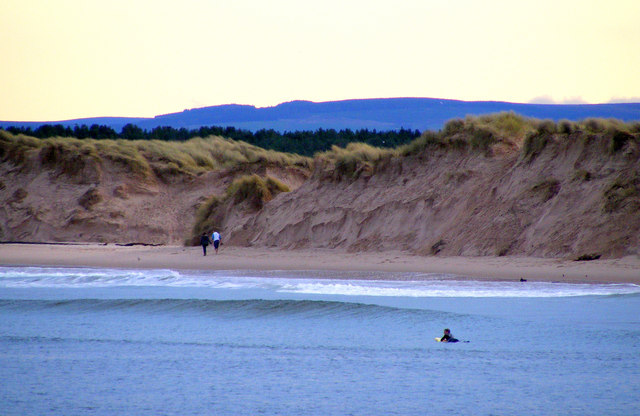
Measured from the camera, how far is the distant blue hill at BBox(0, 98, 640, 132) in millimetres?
135750

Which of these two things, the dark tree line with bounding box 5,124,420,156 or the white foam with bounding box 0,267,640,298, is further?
the dark tree line with bounding box 5,124,420,156

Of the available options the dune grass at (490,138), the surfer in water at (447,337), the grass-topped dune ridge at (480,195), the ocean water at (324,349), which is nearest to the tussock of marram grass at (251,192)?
the grass-topped dune ridge at (480,195)

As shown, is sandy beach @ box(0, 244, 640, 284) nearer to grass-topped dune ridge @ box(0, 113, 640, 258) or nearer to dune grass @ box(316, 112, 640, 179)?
grass-topped dune ridge @ box(0, 113, 640, 258)

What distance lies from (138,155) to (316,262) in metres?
18.6

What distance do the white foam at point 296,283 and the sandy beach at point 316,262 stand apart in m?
0.76

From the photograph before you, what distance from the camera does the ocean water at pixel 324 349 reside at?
9.88 metres

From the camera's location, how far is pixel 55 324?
596 inches

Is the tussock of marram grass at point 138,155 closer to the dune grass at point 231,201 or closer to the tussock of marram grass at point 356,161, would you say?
the dune grass at point 231,201

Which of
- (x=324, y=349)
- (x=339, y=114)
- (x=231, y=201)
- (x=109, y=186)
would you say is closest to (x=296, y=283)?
(x=324, y=349)

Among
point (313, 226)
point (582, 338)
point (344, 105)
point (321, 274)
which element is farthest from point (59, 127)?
point (344, 105)

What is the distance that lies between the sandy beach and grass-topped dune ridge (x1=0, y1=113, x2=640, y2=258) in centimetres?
79

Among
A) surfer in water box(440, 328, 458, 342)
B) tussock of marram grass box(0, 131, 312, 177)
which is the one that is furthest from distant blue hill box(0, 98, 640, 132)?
surfer in water box(440, 328, 458, 342)

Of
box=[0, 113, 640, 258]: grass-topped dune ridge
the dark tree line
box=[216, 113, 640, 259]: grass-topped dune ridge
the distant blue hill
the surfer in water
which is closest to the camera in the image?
the surfer in water

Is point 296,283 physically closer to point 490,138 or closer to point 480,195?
point 480,195
